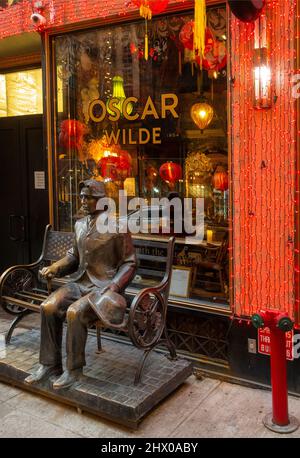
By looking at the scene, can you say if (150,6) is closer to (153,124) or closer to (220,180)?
(153,124)

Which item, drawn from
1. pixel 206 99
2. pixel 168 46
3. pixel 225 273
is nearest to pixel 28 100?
pixel 168 46

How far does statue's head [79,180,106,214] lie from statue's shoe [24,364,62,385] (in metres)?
1.44

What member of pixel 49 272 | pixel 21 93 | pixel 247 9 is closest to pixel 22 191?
pixel 21 93

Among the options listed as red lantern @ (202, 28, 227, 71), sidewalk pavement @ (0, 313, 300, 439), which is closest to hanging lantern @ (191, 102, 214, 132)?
red lantern @ (202, 28, 227, 71)

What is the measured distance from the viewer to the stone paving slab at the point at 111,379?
368 cm

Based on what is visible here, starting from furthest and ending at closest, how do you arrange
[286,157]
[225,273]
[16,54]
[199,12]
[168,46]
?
[16,54] → [168,46] → [225,273] → [199,12] → [286,157]

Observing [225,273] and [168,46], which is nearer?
[225,273]

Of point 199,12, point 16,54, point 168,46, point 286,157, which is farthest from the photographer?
point 16,54

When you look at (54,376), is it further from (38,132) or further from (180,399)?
(38,132)

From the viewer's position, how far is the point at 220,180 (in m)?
4.77

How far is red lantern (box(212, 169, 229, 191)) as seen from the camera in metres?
4.69

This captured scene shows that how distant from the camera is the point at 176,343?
16.3ft

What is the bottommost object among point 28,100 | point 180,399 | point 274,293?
point 180,399

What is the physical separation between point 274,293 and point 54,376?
2091 mm
